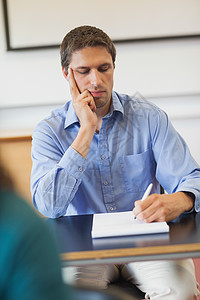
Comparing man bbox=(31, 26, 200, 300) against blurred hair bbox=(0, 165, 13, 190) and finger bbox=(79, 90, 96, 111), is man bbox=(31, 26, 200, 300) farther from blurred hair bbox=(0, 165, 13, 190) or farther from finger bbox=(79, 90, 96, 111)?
blurred hair bbox=(0, 165, 13, 190)

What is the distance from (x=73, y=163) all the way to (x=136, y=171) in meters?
0.29

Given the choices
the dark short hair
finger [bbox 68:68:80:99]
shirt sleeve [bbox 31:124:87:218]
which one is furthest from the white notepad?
the dark short hair

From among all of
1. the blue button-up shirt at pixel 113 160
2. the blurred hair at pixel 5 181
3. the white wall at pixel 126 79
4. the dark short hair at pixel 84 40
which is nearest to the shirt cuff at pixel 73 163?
the blue button-up shirt at pixel 113 160

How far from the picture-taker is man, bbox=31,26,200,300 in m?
1.55

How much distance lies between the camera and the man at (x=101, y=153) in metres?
1.55

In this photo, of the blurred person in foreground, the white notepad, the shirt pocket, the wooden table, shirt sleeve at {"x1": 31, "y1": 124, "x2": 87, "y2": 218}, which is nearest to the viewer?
the blurred person in foreground

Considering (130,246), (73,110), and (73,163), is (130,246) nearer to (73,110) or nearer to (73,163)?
(73,163)

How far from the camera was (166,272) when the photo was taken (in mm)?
1466

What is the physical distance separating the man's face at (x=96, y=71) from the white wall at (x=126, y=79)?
159cm

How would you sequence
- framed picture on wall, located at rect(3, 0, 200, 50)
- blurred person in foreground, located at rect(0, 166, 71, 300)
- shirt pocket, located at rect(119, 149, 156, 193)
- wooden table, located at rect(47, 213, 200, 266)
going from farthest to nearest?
framed picture on wall, located at rect(3, 0, 200, 50), shirt pocket, located at rect(119, 149, 156, 193), wooden table, located at rect(47, 213, 200, 266), blurred person in foreground, located at rect(0, 166, 71, 300)

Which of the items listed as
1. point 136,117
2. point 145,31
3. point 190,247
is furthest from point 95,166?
point 145,31

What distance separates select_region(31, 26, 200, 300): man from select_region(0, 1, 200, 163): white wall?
59.3 inches

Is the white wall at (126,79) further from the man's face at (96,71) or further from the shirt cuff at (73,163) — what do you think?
the shirt cuff at (73,163)

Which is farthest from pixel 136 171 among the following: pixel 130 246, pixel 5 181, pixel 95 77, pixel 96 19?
pixel 96 19
